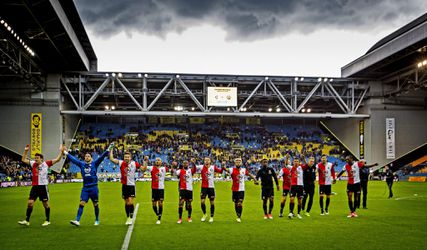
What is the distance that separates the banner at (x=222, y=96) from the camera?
47.1 meters

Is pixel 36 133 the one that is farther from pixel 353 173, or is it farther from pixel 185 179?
pixel 353 173

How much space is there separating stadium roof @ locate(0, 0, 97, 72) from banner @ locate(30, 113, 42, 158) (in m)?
5.55

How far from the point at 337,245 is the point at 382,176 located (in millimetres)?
43569

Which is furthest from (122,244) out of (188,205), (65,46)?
(65,46)

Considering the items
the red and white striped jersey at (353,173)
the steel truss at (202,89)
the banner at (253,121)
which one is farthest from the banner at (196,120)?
the red and white striped jersey at (353,173)

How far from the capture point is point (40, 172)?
13133 mm

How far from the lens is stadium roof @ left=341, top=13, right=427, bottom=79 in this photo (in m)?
34.7

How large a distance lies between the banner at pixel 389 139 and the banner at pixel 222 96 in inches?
765

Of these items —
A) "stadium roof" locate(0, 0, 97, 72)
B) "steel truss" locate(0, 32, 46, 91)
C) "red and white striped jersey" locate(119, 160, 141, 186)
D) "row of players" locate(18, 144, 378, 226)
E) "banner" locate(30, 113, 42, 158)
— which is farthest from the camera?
"banner" locate(30, 113, 42, 158)

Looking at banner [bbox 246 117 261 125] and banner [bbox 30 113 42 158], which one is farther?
banner [bbox 246 117 261 125]

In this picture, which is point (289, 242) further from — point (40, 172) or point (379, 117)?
point (379, 117)

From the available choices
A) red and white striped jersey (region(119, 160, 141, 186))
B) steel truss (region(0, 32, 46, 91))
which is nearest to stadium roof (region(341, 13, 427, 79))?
red and white striped jersey (region(119, 160, 141, 186))

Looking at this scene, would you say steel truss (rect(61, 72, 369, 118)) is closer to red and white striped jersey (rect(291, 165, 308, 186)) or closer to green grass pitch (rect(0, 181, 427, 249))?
green grass pitch (rect(0, 181, 427, 249))

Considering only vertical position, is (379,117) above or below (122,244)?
above
